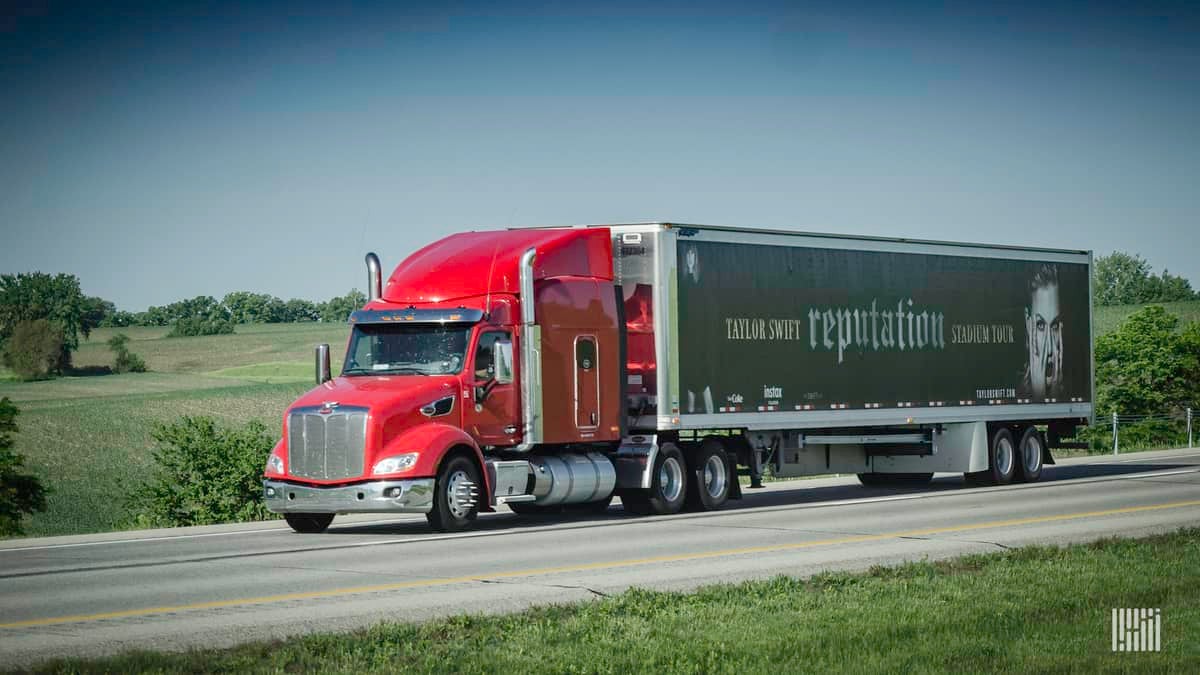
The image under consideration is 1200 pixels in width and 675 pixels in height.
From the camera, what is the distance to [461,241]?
22406 millimetres

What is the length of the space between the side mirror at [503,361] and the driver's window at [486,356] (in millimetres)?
56

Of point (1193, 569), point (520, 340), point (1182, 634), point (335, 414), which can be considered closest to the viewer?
point (1182, 634)

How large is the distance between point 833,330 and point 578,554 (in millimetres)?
10011

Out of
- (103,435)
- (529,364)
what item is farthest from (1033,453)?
(103,435)

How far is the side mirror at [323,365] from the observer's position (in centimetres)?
2062

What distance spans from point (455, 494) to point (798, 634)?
9.71 meters

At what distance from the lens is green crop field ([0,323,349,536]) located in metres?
62.9

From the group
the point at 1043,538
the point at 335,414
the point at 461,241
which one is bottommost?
the point at 1043,538

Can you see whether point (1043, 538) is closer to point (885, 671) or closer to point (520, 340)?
point (520, 340)

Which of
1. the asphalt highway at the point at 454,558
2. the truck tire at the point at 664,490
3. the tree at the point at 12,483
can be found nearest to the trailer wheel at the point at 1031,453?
the asphalt highway at the point at 454,558

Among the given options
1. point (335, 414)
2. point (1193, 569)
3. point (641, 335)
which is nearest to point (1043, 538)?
point (1193, 569)

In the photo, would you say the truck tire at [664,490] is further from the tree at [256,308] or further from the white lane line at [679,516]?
the tree at [256,308]

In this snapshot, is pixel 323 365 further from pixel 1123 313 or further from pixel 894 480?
pixel 1123 313

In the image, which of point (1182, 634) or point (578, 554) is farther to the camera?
point (578, 554)
